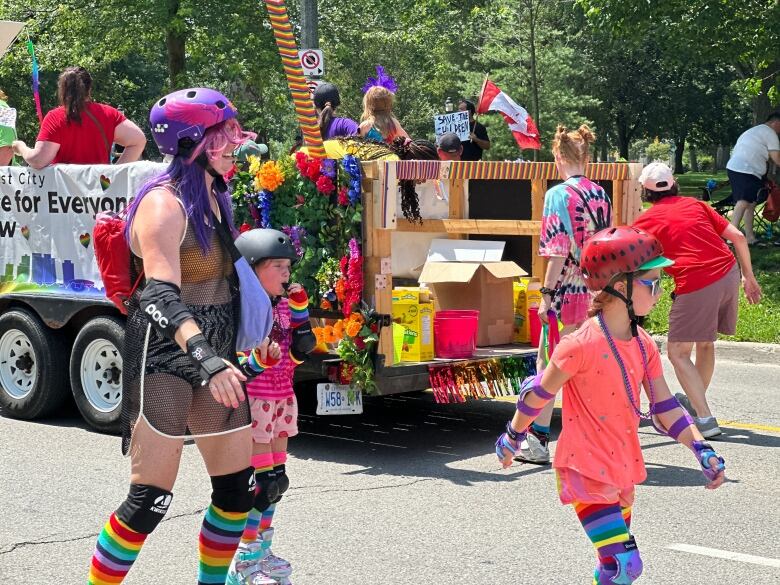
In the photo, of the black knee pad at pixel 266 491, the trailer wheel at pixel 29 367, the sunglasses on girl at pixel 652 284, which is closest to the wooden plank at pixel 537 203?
the trailer wheel at pixel 29 367

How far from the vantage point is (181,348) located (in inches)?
156

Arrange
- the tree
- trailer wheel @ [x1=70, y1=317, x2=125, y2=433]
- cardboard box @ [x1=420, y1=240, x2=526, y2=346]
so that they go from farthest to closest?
the tree → cardboard box @ [x1=420, y1=240, x2=526, y2=346] → trailer wheel @ [x1=70, y1=317, x2=125, y2=433]

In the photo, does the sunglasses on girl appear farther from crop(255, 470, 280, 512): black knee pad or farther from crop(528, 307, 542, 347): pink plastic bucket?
crop(528, 307, 542, 347): pink plastic bucket

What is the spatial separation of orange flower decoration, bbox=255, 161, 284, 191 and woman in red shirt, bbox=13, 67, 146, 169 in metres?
1.66

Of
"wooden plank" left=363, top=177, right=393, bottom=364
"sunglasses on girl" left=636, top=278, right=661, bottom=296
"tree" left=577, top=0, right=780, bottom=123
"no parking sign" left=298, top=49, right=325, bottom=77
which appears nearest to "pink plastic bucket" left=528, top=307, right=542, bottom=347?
"wooden plank" left=363, top=177, right=393, bottom=364

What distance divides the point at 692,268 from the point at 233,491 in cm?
458

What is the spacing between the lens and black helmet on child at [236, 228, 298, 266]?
190 inches

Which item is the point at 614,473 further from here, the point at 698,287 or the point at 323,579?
the point at 698,287

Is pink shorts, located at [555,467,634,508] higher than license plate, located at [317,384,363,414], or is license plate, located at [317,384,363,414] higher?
pink shorts, located at [555,467,634,508]

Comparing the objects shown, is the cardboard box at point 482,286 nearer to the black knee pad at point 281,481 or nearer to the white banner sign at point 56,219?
the white banner sign at point 56,219

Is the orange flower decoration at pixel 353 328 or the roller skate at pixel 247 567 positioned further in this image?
the orange flower decoration at pixel 353 328

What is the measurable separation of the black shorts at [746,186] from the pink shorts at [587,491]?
1264 centimetres

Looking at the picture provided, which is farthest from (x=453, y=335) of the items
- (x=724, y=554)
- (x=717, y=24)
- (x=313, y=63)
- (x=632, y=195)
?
(x=717, y=24)

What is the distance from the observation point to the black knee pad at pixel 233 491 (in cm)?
422
